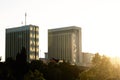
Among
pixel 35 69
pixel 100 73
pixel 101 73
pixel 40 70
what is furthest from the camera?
pixel 35 69

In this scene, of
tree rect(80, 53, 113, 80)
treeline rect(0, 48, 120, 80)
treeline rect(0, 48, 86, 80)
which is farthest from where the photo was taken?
treeline rect(0, 48, 86, 80)

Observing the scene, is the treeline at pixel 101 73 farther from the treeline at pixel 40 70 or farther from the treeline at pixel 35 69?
the treeline at pixel 35 69

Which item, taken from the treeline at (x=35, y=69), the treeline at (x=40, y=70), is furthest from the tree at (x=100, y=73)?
the treeline at (x=35, y=69)

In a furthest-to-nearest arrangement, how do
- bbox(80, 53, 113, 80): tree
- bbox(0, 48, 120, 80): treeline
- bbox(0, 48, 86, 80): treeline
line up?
bbox(0, 48, 86, 80): treeline, bbox(0, 48, 120, 80): treeline, bbox(80, 53, 113, 80): tree

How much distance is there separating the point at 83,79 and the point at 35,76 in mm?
20524

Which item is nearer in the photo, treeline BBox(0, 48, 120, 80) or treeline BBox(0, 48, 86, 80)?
treeline BBox(0, 48, 120, 80)

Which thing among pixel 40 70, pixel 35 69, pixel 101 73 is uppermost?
pixel 101 73

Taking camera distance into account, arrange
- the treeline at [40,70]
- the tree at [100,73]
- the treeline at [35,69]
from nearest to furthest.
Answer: the tree at [100,73]
the treeline at [40,70]
the treeline at [35,69]

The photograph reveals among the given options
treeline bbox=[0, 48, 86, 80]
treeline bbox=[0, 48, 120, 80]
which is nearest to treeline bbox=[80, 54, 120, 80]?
treeline bbox=[0, 48, 120, 80]

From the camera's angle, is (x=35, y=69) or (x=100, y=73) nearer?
(x=100, y=73)

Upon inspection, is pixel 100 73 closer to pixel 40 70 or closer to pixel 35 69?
pixel 40 70

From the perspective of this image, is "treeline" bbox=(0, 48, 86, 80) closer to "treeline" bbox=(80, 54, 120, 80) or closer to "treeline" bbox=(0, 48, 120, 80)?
"treeline" bbox=(0, 48, 120, 80)

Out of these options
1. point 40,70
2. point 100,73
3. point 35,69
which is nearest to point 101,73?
point 100,73

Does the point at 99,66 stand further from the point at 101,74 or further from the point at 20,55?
the point at 20,55
